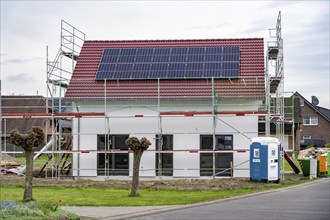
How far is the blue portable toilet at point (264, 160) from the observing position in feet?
91.9

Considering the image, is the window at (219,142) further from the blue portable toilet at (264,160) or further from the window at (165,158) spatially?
the blue portable toilet at (264,160)

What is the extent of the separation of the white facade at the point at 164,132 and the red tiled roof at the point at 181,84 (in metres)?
0.80

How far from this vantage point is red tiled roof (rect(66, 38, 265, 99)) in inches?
1275

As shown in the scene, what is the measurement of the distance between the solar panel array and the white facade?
1.90 m

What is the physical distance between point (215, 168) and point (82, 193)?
9.91 m

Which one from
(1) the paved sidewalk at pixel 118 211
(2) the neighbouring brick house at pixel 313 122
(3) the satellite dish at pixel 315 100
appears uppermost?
(3) the satellite dish at pixel 315 100

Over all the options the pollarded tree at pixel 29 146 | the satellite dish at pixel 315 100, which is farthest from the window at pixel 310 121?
the pollarded tree at pixel 29 146

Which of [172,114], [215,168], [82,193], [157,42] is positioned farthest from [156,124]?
[82,193]

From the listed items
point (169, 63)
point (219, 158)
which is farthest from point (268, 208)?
point (169, 63)

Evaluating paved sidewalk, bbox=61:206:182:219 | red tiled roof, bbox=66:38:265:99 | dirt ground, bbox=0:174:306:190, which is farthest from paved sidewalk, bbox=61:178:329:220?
red tiled roof, bbox=66:38:265:99

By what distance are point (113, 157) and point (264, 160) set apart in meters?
7.77

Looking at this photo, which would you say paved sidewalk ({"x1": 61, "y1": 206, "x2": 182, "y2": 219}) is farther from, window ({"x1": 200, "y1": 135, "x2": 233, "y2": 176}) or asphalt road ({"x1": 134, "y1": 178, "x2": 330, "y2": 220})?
window ({"x1": 200, "y1": 135, "x2": 233, "y2": 176})

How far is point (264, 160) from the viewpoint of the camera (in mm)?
28062

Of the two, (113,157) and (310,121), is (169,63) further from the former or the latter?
(310,121)
